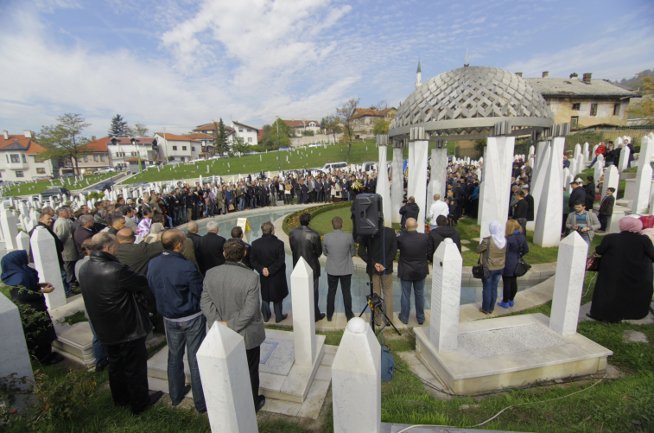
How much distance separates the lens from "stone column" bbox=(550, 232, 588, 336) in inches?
164

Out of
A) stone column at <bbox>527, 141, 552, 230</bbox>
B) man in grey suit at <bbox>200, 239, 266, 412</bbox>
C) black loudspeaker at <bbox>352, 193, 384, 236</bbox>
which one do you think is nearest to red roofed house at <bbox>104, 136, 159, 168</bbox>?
stone column at <bbox>527, 141, 552, 230</bbox>

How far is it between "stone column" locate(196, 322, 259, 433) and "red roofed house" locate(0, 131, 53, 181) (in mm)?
68164

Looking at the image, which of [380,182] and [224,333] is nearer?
[224,333]

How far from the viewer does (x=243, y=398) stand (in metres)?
2.51

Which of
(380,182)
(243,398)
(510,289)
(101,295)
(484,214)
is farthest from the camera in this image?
(380,182)

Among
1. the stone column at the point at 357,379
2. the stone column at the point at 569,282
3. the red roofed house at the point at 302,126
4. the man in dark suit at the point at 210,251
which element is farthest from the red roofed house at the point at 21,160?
the stone column at the point at 569,282

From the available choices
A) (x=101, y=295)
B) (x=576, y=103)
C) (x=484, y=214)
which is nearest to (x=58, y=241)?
(x=101, y=295)

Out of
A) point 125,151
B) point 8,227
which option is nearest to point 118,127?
point 125,151

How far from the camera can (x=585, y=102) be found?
40500 millimetres

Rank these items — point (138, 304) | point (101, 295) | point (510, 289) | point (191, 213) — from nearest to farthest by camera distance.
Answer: point (101, 295), point (138, 304), point (510, 289), point (191, 213)

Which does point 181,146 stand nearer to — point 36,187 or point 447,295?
point 36,187

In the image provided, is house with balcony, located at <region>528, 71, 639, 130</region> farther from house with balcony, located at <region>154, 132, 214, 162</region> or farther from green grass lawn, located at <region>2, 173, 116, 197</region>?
house with balcony, located at <region>154, 132, 214, 162</region>

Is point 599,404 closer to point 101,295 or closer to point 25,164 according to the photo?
point 101,295

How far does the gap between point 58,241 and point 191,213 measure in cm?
943
